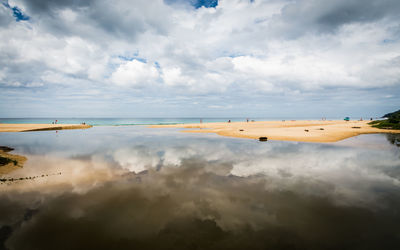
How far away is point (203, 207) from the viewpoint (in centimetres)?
822

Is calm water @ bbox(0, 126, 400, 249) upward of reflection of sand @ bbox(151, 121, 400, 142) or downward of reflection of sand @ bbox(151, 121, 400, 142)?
downward

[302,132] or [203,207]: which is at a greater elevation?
A: [302,132]

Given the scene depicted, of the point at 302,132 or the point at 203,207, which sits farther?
the point at 302,132

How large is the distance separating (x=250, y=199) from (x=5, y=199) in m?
12.4

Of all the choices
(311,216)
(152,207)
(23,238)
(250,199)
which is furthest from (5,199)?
(311,216)

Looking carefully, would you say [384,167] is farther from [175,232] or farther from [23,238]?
[23,238]

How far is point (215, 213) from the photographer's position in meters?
7.70

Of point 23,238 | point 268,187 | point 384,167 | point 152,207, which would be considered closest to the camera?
point 23,238

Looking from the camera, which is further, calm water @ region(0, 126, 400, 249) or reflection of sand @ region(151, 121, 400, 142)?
reflection of sand @ region(151, 121, 400, 142)

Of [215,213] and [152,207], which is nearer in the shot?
[215,213]

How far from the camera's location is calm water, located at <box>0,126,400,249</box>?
607cm

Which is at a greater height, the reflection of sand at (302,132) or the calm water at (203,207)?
the reflection of sand at (302,132)

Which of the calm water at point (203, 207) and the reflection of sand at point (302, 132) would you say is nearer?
the calm water at point (203, 207)

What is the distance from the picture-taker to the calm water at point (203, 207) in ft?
19.9
